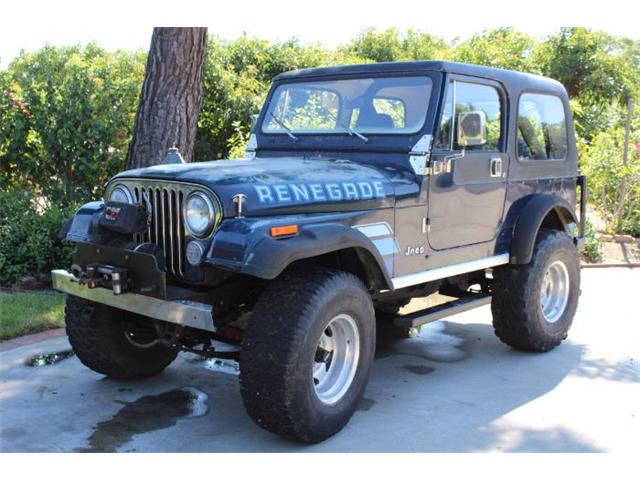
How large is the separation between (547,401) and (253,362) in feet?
6.62

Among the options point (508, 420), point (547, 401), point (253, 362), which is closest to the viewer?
point (253, 362)

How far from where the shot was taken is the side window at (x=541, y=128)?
17.0ft

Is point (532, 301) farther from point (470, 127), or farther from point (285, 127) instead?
point (285, 127)

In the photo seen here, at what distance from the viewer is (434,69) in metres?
4.38

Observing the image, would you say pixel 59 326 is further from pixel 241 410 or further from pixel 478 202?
pixel 478 202

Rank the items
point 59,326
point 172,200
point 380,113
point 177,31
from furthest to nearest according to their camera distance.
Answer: point 177,31, point 59,326, point 380,113, point 172,200

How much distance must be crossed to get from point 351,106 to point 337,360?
180 centimetres

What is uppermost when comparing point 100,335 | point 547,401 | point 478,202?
point 478,202

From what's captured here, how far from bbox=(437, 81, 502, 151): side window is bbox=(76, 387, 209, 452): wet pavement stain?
220 cm

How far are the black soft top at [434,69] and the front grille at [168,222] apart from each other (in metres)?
1.72

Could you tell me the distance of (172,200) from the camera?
11.8 feet

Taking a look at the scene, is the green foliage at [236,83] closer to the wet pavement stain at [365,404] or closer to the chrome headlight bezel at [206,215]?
the wet pavement stain at [365,404]

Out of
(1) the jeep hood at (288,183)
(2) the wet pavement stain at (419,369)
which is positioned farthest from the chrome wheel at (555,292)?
(1) the jeep hood at (288,183)

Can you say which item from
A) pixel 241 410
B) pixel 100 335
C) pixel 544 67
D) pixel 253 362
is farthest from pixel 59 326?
pixel 544 67
